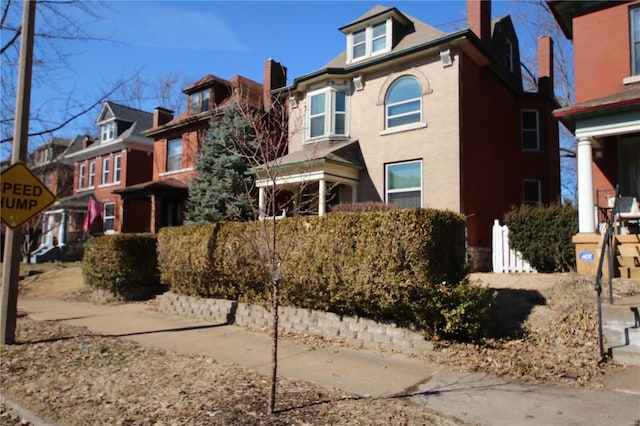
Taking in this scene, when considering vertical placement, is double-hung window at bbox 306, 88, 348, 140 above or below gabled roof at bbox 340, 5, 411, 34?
below

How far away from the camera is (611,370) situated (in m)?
5.98

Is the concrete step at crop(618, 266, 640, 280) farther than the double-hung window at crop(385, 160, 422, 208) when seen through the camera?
No

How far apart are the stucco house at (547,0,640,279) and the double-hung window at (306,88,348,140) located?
7.34 metres

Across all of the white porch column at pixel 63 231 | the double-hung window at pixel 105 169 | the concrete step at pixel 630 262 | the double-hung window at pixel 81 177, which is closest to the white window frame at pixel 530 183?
the concrete step at pixel 630 262

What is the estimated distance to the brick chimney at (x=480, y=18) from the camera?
16.2 m

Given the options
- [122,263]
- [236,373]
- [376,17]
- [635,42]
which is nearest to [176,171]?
[122,263]

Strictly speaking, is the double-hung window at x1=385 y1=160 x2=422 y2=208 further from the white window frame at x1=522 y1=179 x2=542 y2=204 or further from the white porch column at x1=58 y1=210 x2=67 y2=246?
the white porch column at x1=58 y1=210 x2=67 y2=246

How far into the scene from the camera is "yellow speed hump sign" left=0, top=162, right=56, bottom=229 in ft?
25.0

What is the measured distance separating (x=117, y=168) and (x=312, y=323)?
24732 millimetres

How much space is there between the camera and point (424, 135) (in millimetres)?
15031

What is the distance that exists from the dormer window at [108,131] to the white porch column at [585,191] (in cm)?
2799

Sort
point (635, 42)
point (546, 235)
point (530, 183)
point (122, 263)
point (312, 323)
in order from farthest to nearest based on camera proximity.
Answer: point (530, 183) < point (122, 263) < point (635, 42) < point (546, 235) < point (312, 323)

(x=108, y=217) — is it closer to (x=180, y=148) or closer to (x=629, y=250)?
(x=180, y=148)

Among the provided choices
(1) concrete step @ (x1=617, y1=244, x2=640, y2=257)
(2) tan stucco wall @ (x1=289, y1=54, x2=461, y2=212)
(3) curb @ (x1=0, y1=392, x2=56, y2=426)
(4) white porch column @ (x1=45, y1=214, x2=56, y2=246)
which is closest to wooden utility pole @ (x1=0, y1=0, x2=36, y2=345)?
(3) curb @ (x1=0, y1=392, x2=56, y2=426)
